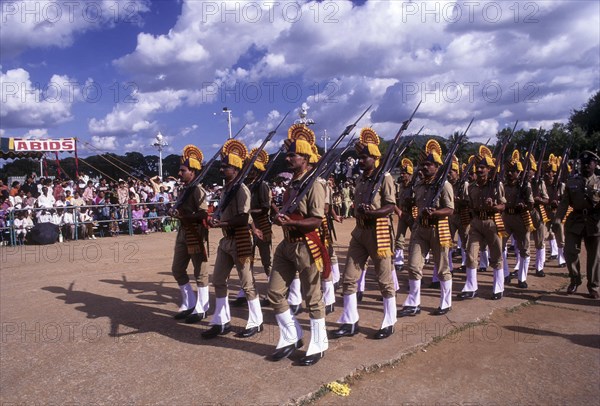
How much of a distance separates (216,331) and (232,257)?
0.91 meters

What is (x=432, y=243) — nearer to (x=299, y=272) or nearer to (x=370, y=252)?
(x=370, y=252)

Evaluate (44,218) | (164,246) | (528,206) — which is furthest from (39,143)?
(528,206)

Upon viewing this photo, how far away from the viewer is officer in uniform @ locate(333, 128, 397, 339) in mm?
5535

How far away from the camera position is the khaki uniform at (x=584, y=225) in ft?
24.4

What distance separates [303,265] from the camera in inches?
190

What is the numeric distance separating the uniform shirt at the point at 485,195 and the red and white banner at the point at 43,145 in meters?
18.0

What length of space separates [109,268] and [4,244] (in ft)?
18.7

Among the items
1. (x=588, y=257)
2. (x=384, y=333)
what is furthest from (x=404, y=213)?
(x=384, y=333)

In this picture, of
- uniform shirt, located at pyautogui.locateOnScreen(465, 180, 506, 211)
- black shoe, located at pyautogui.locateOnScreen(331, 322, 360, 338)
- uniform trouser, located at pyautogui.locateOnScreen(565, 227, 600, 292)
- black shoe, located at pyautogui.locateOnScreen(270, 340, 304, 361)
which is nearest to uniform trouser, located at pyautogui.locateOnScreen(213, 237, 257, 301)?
black shoe, located at pyautogui.locateOnScreen(270, 340, 304, 361)

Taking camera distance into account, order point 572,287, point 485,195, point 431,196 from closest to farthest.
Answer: point 431,196, point 485,195, point 572,287

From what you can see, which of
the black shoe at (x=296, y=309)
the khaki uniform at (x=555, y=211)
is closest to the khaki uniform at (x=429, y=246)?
the black shoe at (x=296, y=309)

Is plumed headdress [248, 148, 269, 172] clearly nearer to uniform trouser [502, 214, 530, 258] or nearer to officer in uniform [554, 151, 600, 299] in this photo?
uniform trouser [502, 214, 530, 258]

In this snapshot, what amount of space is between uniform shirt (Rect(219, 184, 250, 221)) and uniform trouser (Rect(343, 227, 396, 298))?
1395 mm

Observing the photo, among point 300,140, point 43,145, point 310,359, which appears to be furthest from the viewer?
point 43,145
